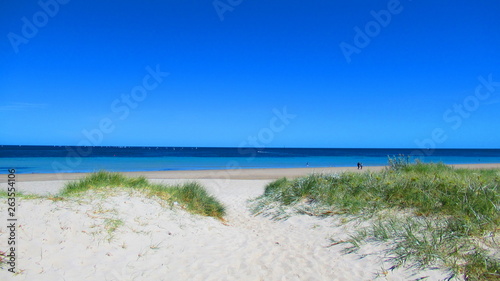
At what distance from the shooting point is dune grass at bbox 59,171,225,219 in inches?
329

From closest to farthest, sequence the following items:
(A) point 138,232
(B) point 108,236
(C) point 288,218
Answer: (B) point 108,236, (A) point 138,232, (C) point 288,218

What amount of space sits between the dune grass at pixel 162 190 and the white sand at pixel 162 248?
80 centimetres

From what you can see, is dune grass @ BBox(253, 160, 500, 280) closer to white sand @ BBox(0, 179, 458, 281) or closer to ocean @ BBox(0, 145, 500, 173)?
white sand @ BBox(0, 179, 458, 281)

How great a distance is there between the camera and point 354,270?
4754 millimetres

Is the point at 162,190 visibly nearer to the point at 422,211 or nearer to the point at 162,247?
the point at 162,247

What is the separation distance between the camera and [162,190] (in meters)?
9.02

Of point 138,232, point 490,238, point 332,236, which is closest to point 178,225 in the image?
point 138,232

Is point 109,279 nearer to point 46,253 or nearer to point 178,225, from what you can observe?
point 46,253

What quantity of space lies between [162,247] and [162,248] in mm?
37

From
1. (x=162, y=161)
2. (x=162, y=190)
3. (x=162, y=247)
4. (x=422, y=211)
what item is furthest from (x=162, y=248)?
(x=162, y=161)

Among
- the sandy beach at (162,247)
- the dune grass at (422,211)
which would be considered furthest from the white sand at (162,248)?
the dune grass at (422,211)

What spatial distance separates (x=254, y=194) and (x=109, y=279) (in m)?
8.68

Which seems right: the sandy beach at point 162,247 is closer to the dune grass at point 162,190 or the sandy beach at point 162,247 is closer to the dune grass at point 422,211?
the dune grass at point 422,211

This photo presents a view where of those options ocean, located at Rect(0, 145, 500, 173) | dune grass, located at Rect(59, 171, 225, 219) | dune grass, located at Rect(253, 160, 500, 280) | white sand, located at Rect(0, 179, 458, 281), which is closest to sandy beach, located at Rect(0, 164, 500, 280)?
white sand, located at Rect(0, 179, 458, 281)
